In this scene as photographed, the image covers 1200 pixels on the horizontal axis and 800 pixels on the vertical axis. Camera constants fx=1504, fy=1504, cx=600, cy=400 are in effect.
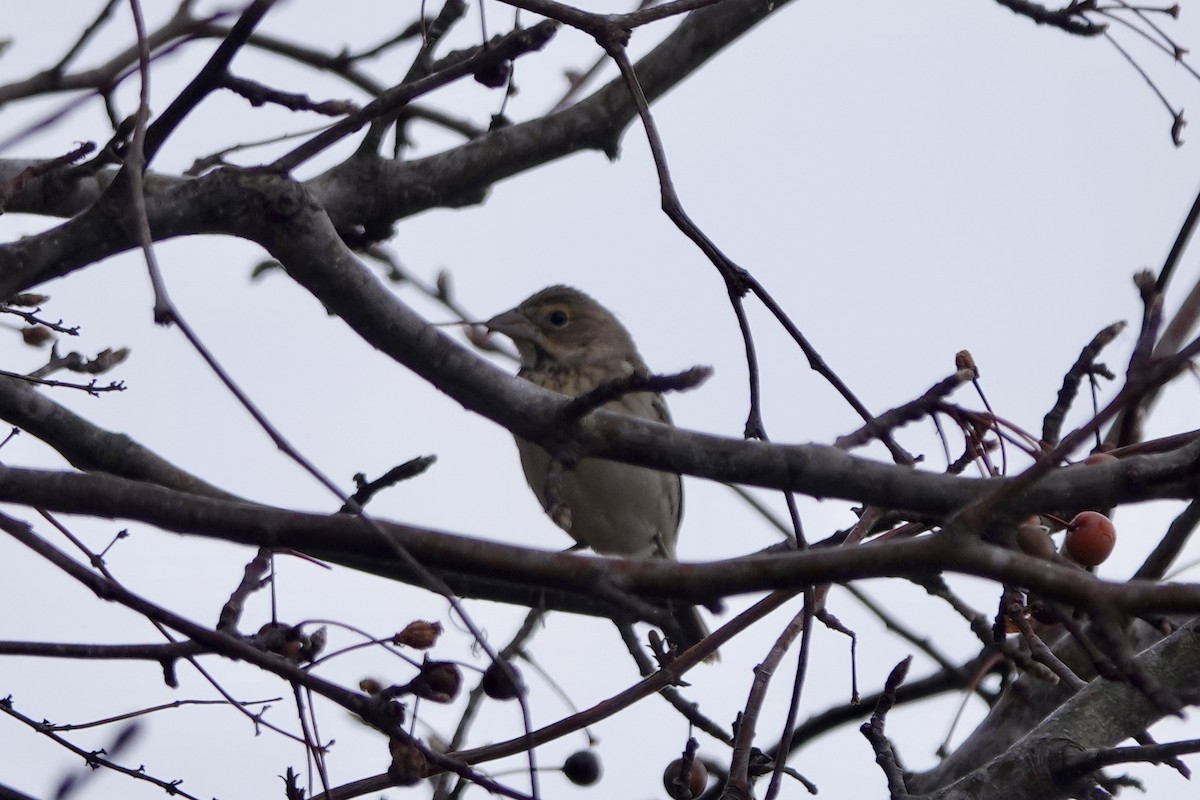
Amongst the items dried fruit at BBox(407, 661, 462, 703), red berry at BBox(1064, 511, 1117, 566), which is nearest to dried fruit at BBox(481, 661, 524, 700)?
dried fruit at BBox(407, 661, 462, 703)

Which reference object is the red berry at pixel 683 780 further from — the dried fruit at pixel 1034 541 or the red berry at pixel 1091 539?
the dried fruit at pixel 1034 541

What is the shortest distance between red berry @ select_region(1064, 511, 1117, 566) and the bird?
3.65 meters

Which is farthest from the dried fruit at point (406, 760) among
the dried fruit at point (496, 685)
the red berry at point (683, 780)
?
the red berry at point (683, 780)

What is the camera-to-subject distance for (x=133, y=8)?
261 cm

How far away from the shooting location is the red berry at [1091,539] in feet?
10.9

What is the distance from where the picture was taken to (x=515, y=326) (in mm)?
7566

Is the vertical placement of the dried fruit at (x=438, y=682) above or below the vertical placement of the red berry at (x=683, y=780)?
below

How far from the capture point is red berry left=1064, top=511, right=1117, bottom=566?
130 inches

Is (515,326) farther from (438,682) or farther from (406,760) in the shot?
(406,760)

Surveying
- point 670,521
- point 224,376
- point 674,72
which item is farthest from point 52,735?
point 670,521

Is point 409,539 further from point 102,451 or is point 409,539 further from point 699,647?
point 102,451

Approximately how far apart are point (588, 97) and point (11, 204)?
1.97 meters

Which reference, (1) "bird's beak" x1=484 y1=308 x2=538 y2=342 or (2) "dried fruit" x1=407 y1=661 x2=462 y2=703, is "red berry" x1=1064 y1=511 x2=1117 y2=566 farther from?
(1) "bird's beak" x1=484 y1=308 x2=538 y2=342

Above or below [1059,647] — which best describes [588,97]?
above
